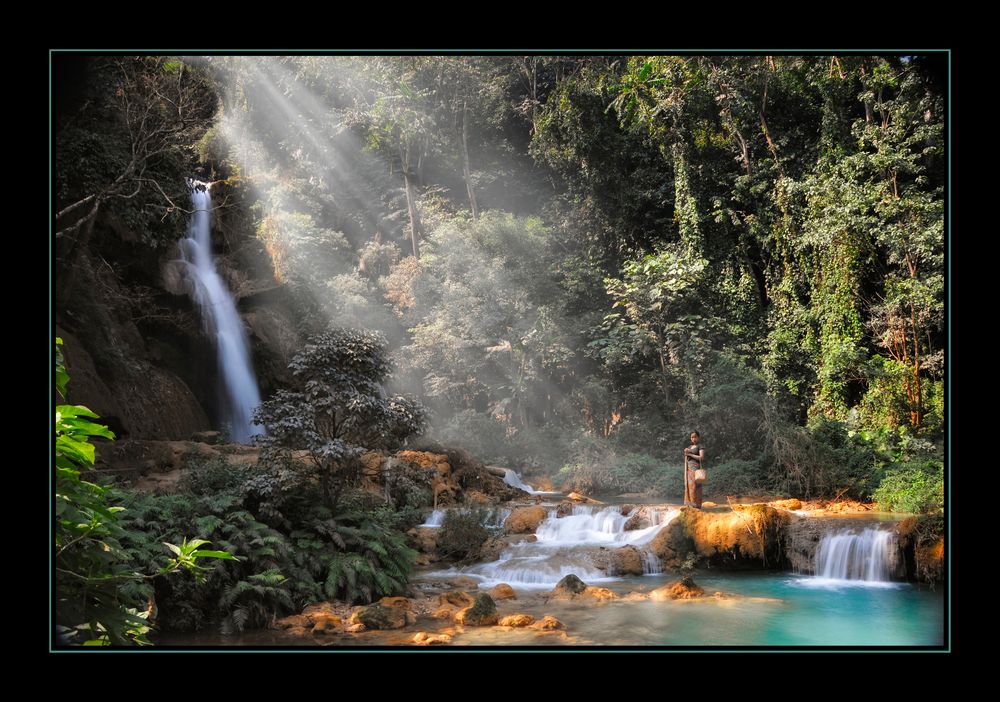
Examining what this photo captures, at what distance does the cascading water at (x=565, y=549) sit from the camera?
6.18m

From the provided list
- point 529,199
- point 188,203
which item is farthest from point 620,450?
point 188,203

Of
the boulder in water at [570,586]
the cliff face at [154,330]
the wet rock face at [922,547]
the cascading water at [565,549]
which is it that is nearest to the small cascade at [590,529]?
the cascading water at [565,549]

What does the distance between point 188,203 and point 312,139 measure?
2400mm

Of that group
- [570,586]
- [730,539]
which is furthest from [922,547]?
[570,586]

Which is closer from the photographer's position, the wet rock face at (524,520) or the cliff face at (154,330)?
the cliff face at (154,330)

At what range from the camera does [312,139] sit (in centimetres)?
999

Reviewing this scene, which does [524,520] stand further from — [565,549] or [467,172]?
[467,172]

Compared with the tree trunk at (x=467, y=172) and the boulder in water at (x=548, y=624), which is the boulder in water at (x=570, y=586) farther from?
the tree trunk at (x=467, y=172)

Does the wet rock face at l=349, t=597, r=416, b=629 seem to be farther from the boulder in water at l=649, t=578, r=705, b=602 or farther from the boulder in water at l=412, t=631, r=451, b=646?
the boulder in water at l=649, t=578, r=705, b=602

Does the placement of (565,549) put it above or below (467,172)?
below

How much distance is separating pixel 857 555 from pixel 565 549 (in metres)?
2.56

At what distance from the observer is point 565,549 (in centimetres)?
667

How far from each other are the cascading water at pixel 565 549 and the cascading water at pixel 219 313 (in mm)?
4104
